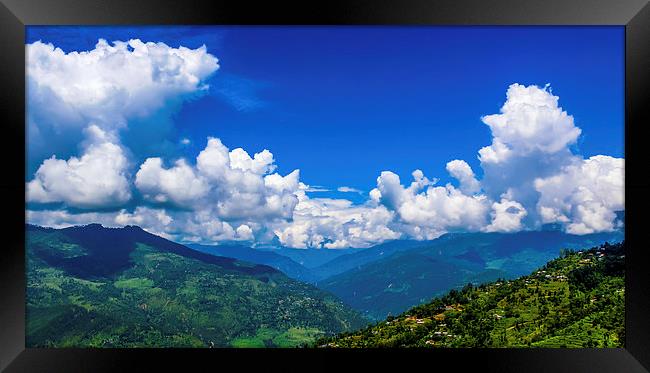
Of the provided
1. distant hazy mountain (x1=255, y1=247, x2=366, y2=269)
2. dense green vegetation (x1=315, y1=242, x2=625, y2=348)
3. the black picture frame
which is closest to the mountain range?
dense green vegetation (x1=315, y1=242, x2=625, y2=348)

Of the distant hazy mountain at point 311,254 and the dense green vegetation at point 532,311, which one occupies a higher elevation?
the dense green vegetation at point 532,311

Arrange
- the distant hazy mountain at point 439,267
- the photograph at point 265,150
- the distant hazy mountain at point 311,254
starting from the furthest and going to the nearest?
1. the distant hazy mountain at point 311,254
2. the distant hazy mountain at point 439,267
3. the photograph at point 265,150

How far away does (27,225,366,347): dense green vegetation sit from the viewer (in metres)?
53.5

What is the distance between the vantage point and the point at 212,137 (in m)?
69.1

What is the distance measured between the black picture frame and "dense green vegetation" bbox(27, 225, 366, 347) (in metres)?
43.7

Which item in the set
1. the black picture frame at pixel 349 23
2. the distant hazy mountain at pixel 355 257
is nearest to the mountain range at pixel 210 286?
the distant hazy mountain at pixel 355 257

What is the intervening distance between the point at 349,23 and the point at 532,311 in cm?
1969

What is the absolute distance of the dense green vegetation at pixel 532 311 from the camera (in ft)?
62.7

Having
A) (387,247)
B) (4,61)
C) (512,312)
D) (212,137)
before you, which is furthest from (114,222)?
(4,61)

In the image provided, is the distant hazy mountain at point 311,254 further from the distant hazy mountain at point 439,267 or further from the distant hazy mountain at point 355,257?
the distant hazy mountain at point 439,267

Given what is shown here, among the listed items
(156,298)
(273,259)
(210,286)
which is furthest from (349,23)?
(273,259)

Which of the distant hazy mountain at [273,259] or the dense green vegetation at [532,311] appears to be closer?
the dense green vegetation at [532,311]

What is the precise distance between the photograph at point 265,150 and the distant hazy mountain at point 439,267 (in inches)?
755

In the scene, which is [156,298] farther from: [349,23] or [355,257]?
[355,257]
